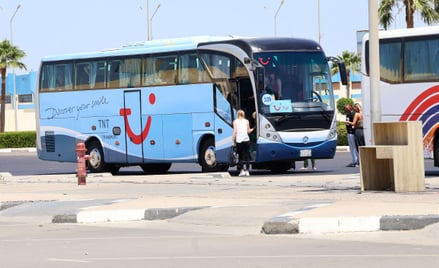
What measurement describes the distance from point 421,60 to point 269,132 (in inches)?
171

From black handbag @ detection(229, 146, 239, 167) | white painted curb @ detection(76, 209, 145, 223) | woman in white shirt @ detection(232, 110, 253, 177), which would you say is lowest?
white painted curb @ detection(76, 209, 145, 223)

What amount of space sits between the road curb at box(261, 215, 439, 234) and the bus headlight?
15.2m

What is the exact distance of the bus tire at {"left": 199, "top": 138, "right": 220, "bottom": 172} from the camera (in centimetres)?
3175

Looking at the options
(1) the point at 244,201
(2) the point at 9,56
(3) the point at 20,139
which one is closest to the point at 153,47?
(1) the point at 244,201

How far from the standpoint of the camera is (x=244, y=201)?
64.0ft

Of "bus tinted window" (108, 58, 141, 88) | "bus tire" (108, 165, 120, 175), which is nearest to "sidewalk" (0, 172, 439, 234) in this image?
"bus tinted window" (108, 58, 141, 88)

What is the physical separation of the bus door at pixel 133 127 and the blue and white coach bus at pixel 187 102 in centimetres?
3

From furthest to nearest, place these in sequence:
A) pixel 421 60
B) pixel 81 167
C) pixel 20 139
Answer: pixel 20 139
pixel 421 60
pixel 81 167

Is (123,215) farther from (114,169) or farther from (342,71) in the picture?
(114,169)

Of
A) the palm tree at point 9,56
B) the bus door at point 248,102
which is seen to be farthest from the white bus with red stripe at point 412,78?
the palm tree at point 9,56

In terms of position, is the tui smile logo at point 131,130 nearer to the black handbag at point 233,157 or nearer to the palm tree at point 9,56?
the black handbag at point 233,157

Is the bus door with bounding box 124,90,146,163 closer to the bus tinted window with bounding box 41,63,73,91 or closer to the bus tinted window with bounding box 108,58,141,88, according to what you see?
the bus tinted window with bounding box 108,58,141,88

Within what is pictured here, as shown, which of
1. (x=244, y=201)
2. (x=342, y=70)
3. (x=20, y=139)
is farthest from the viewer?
(x=20, y=139)

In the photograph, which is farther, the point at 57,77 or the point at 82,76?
the point at 57,77
